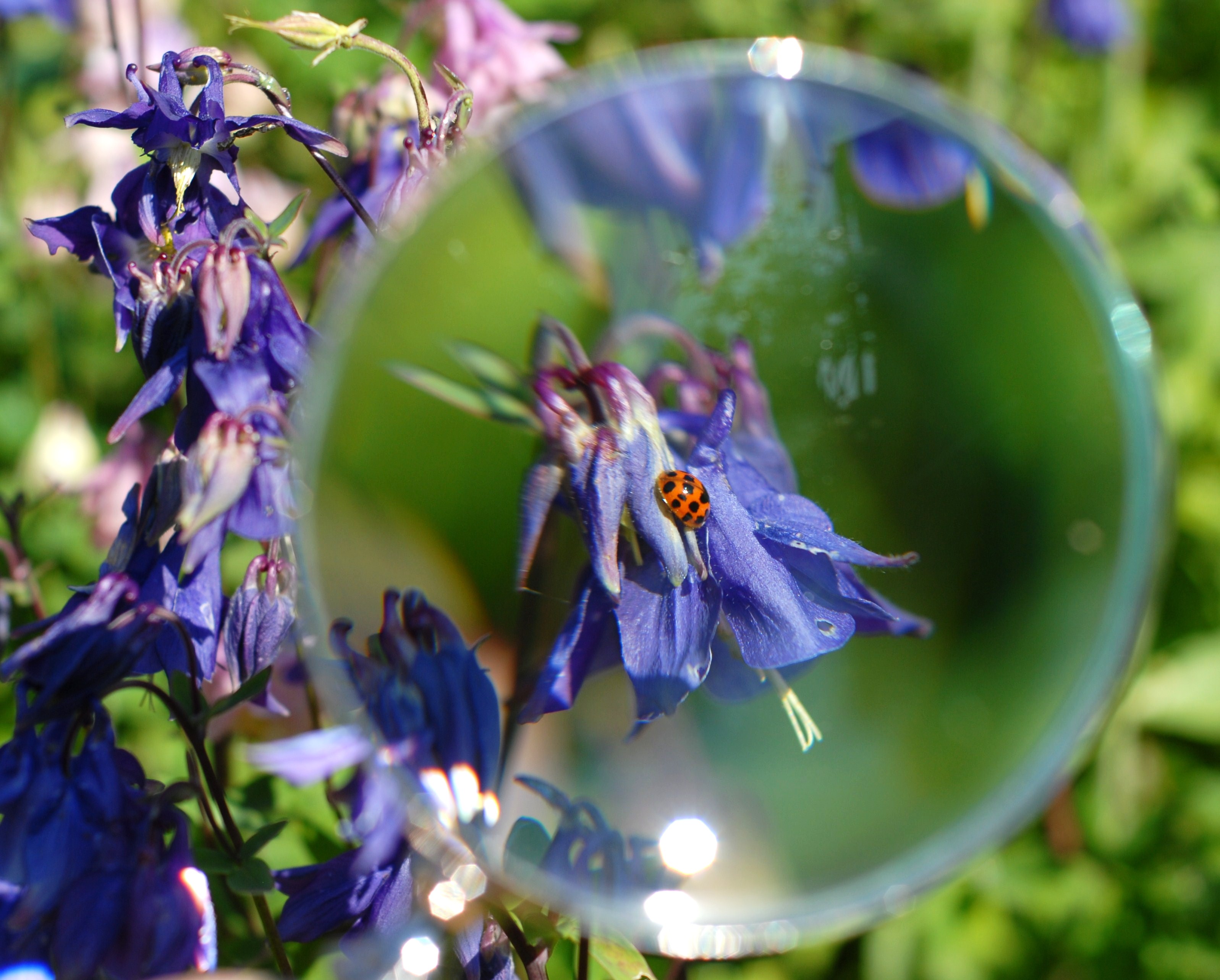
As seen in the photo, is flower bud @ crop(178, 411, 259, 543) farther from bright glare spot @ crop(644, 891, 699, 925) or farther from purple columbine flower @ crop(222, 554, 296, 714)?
bright glare spot @ crop(644, 891, 699, 925)

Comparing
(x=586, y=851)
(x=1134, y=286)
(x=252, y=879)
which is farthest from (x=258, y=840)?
(x=1134, y=286)

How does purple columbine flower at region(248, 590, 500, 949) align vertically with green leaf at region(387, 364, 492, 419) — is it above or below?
below

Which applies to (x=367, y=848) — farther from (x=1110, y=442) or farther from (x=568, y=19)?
(x=568, y=19)

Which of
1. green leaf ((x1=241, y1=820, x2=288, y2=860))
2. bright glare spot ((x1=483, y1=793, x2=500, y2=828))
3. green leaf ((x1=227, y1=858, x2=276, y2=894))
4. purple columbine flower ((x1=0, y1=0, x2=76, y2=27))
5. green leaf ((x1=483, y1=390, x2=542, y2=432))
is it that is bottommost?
green leaf ((x1=227, y1=858, x2=276, y2=894))

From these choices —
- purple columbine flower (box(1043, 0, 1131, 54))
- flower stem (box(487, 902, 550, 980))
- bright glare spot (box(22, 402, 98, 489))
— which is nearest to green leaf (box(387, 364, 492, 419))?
flower stem (box(487, 902, 550, 980))

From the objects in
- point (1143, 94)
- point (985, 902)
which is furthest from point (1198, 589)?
point (1143, 94)

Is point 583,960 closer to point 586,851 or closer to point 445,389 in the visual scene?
point 586,851
